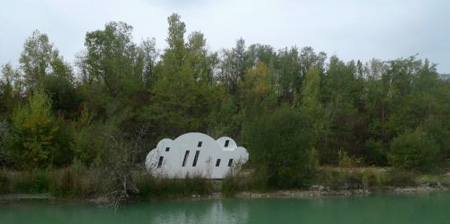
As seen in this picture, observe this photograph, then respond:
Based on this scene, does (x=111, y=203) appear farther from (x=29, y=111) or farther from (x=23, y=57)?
(x=23, y=57)

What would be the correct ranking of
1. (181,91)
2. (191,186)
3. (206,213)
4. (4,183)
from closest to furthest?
(206,213) → (4,183) → (191,186) → (181,91)

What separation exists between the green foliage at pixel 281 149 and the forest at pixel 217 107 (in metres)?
0.06

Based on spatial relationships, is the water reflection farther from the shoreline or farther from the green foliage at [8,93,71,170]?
the green foliage at [8,93,71,170]

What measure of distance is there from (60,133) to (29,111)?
94.7 inches

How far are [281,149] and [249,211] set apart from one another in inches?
254

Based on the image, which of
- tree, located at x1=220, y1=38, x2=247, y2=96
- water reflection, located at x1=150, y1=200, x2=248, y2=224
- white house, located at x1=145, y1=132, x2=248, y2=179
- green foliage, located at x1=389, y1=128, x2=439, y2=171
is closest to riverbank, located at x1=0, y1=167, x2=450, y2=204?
white house, located at x1=145, y1=132, x2=248, y2=179

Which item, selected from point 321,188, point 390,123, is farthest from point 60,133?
point 390,123

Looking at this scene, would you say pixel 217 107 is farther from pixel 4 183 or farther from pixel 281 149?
pixel 4 183

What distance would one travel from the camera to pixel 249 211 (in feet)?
69.5

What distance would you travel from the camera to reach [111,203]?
2286 cm

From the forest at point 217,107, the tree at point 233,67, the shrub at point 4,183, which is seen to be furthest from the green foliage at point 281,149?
the tree at point 233,67

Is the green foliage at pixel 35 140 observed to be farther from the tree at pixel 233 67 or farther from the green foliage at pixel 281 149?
the tree at pixel 233 67

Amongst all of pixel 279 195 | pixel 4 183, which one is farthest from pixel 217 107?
pixel 4 183

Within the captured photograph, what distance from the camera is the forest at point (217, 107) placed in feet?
90.5
